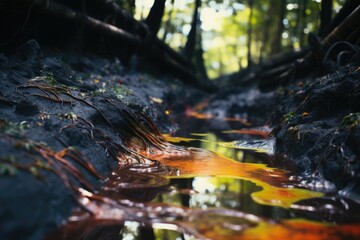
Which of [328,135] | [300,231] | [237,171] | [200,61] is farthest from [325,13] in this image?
[200,61]

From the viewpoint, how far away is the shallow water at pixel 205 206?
3.44 metres

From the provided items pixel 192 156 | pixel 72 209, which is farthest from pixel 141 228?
pixel 192 156

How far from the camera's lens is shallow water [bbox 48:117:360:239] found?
344 cm

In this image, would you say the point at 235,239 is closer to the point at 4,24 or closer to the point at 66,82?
the point at 66,82

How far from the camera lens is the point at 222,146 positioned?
327 inches

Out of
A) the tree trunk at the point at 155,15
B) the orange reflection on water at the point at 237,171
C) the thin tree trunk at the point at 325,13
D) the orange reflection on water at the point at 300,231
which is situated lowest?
the orange reflection on water at the point at 300,231

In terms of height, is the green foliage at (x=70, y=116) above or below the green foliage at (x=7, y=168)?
above

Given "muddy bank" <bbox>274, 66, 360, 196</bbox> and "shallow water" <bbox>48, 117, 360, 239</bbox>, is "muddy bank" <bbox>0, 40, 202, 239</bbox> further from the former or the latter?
"muddy bank" <bbox>274, 66, 360, 196</bbox>

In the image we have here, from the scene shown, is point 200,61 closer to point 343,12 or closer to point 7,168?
point 343,12

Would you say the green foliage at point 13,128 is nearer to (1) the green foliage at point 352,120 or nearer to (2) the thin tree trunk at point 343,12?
→ (1) the green foliage at point 352,120

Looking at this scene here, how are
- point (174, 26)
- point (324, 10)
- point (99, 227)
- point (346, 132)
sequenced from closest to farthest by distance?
point (99, 227) < point (346, 132) < point (324, 10) < point (174, 26)

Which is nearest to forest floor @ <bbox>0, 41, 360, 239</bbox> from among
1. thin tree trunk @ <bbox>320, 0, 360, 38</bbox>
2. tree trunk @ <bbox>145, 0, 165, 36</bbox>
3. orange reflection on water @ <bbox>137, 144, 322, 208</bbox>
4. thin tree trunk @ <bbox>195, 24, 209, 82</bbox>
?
orange reflection on water @ <bbox>137, 144, 322, 208</bbox>

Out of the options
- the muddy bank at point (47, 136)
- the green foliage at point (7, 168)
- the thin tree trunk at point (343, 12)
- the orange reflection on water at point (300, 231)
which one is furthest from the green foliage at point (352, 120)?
the thin tree trunk at point (343, 12)

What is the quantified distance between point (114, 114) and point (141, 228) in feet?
10.9
